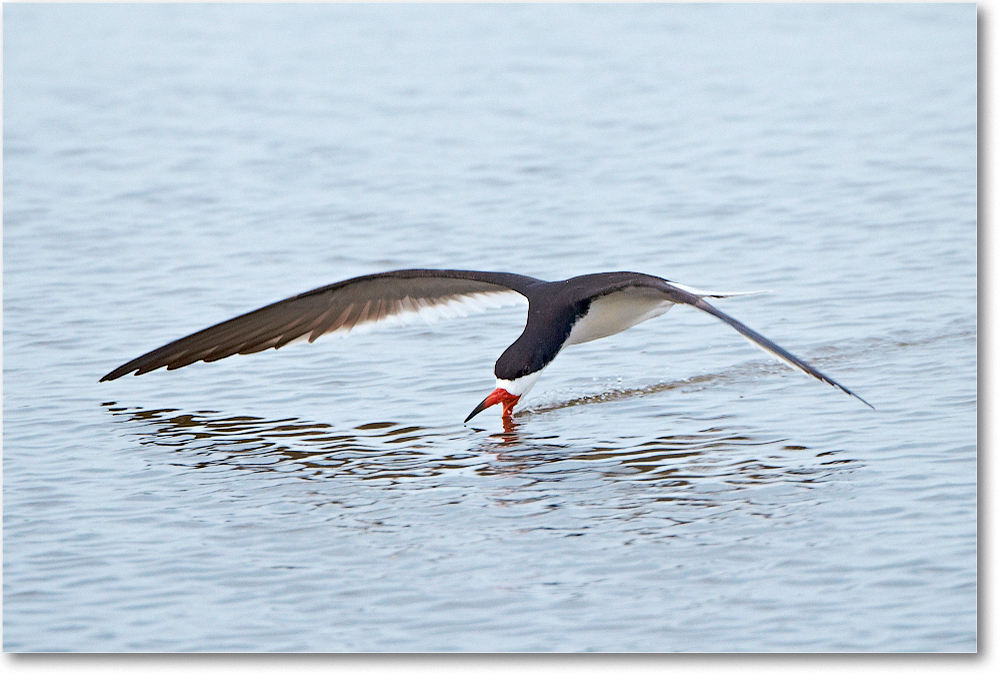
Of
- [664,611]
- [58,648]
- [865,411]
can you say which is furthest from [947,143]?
[58,648]

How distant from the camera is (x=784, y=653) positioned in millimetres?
3881

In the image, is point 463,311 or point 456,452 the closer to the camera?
point 456,452

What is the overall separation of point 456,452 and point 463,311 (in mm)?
946

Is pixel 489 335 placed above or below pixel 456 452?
above

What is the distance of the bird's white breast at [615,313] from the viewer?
5590 millimetres

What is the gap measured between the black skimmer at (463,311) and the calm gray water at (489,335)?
0.66 feet

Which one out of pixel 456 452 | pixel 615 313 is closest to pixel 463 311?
pixel 615 313

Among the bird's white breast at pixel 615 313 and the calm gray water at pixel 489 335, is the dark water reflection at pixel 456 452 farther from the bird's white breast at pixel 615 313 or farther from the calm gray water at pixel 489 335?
the bird's white breast at pixel 615 313

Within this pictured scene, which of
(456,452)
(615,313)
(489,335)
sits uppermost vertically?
(615,313)

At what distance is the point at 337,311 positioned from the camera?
6.15 metres

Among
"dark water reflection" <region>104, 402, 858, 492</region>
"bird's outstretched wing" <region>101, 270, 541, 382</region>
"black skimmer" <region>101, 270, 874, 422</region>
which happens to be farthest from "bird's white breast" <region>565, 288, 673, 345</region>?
"dark water reflection" <region>104, 402, 858, 492</region>

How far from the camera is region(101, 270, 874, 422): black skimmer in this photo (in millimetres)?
5492

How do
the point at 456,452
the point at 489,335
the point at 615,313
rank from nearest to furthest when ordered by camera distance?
the point at 456,452 → the point at 615,313 → the point at 489,335

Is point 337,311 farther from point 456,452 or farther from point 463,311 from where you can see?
point 456,452
